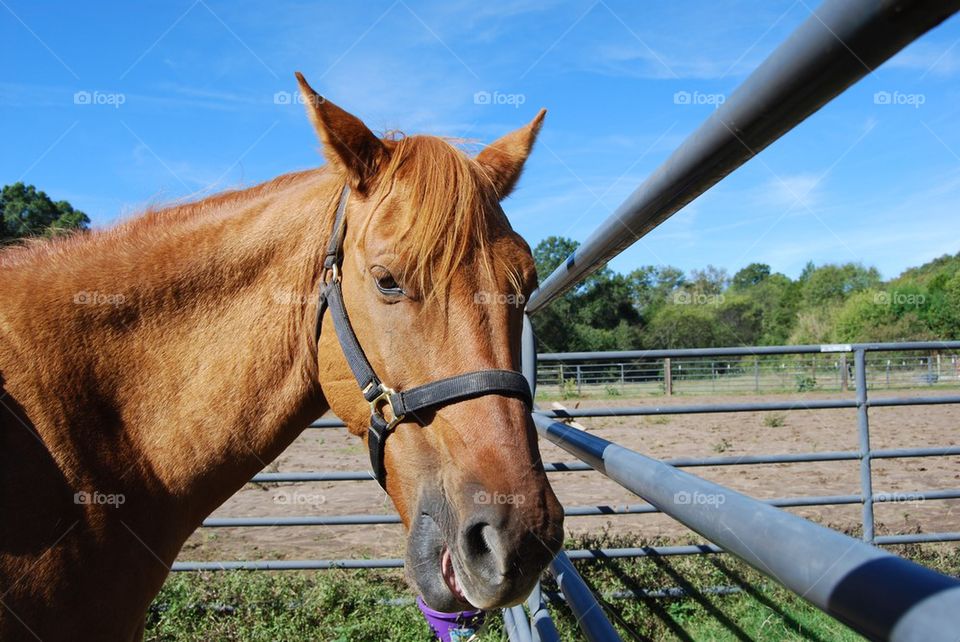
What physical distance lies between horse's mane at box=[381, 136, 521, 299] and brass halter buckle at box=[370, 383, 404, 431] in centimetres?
32

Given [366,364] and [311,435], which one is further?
[311,435]

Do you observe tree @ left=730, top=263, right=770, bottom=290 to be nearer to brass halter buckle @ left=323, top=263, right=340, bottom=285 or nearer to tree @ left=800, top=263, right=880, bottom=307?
tree @ left=800, top=263, right=880, bottom=307

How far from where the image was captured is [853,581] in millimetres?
475

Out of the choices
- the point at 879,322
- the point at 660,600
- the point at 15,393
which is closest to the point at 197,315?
the point at 15,393

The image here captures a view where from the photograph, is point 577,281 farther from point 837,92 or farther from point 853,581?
point 853,581

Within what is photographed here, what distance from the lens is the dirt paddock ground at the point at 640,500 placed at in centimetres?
605

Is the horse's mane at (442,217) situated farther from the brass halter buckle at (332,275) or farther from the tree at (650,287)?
the tree at (650,287)

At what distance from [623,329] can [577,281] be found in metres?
30.7

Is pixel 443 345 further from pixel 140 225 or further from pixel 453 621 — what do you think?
pixel 453 621

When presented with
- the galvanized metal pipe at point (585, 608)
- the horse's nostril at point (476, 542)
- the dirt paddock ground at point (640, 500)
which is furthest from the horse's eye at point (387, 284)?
the dirt paddock ground at point (640, 500)

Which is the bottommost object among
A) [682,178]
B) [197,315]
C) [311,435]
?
[311,435]

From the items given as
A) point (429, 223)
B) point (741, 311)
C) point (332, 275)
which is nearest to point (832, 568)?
point (429, 223)

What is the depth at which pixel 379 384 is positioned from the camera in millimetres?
1781

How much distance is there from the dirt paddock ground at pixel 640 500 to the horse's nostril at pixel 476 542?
8.99 feet
